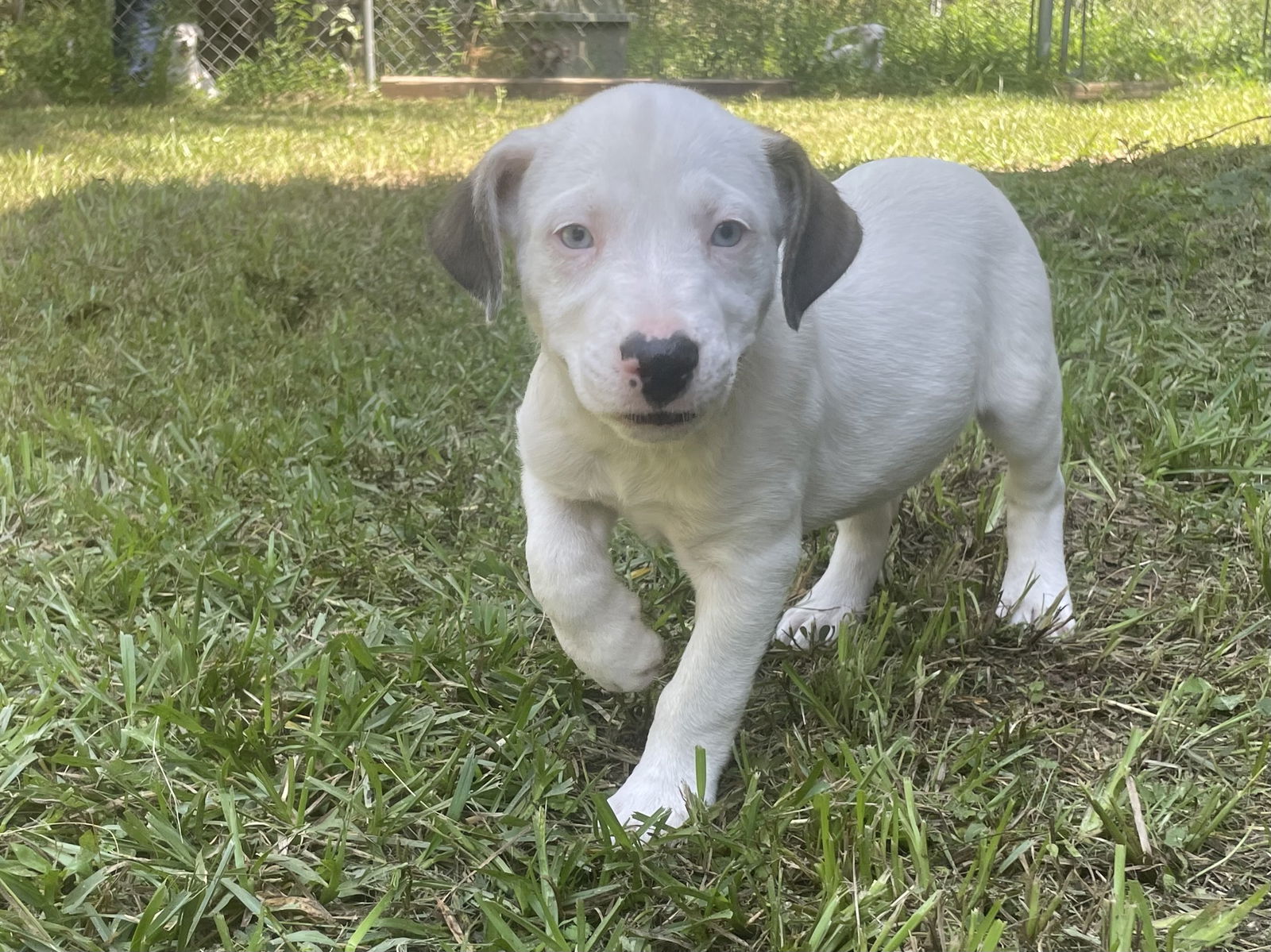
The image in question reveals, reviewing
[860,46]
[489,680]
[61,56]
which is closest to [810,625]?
[489,680]

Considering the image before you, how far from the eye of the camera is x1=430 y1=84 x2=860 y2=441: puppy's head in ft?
7.00

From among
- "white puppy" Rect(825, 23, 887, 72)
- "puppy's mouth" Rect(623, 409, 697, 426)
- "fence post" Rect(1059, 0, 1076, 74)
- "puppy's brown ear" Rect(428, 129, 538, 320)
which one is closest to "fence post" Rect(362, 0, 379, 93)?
"white puppy" Rect(825, 23, 887, 72)

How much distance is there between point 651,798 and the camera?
2.49m

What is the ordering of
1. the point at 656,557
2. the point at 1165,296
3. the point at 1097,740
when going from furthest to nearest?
the point at 1165,296 < the point at 656,557 < the point at 1097,740

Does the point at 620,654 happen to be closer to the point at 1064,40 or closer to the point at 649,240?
the point at 649,240

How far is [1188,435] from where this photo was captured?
4.03 m

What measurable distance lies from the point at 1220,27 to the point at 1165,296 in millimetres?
11998

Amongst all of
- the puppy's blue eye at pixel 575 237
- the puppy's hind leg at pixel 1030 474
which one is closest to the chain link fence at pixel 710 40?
the puppy's hind leg at pixel 1030 474

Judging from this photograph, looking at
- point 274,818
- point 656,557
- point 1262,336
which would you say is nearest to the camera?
point 274,818

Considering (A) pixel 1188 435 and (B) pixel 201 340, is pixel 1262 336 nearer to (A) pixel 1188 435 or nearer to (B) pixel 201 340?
(A) pixel 1188 435

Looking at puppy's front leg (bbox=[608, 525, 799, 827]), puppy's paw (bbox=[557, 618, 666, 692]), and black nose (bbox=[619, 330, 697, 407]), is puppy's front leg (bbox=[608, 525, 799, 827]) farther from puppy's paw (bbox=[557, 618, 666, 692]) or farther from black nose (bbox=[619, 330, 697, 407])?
black nose (bbox=[619, 330, 697, 407])

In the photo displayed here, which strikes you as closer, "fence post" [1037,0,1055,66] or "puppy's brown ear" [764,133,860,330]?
"puppy's brown ear" [764,133,860,330]

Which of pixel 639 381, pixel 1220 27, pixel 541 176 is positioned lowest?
pixel 1220 27

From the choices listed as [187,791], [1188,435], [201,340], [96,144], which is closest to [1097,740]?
[1188,435]
